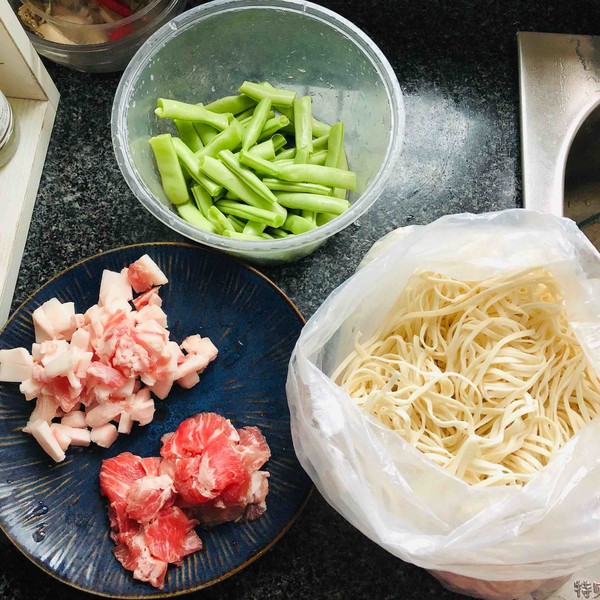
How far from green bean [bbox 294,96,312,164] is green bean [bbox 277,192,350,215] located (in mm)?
64

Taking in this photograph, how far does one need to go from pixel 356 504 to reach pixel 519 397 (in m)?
0.27

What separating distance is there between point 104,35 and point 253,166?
1.11ft

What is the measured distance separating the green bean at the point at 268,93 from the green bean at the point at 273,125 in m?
0.03

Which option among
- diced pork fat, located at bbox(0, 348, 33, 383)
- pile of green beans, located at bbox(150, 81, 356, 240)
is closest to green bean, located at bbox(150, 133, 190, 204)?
pile of green beans, located at bbox(150, 81, 356, 240)

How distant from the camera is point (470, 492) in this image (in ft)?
2.74

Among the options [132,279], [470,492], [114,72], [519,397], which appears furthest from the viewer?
[114,72]

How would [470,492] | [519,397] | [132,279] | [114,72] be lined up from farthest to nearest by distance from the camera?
[114,72] → [132,279] → [519,397] → [470,492]

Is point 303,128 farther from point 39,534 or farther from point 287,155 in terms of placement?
point 39,534

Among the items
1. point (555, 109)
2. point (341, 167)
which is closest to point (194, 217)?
point (341, 167)

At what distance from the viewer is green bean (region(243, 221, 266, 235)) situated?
1.09 m

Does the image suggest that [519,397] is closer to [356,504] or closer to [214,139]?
[356,504]

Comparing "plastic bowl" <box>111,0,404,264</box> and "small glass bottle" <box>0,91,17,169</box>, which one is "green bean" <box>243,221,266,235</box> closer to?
"plastic bowl" <box>111,0,404,264</box>

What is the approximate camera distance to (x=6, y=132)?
1.10m

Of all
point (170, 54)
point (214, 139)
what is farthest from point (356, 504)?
point (170, 54)
